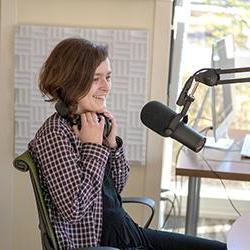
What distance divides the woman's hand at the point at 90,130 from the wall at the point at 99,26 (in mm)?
707

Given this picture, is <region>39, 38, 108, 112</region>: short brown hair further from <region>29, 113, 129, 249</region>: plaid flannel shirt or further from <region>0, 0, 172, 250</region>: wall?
<region>0, 0, 172, 250</region>: wall

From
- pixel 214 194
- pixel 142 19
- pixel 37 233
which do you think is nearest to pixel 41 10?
pixel 142 19

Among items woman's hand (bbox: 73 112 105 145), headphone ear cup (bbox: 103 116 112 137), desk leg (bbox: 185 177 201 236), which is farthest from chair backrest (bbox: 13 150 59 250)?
desk leg (bbox: 185 177 201 236)

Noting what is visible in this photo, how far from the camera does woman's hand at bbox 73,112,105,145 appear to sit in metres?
1.82

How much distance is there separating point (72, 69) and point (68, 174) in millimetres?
330

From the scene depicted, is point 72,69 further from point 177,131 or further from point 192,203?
point 192,203

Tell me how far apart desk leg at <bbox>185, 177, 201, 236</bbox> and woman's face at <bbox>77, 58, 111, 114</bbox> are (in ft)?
2.13

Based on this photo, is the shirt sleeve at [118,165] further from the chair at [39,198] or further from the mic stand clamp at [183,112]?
the mic stand clamp at [183,112]

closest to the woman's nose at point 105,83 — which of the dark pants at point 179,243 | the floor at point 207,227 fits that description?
the dark pants at point 179,243

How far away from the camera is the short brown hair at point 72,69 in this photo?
180cm

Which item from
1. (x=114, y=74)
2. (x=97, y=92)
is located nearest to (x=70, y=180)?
(x=97, y=92)

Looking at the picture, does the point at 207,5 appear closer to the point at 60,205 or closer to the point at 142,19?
the point at 142,19

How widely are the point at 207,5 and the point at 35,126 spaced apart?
1.11 metres

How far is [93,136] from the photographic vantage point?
1820 millimetres
